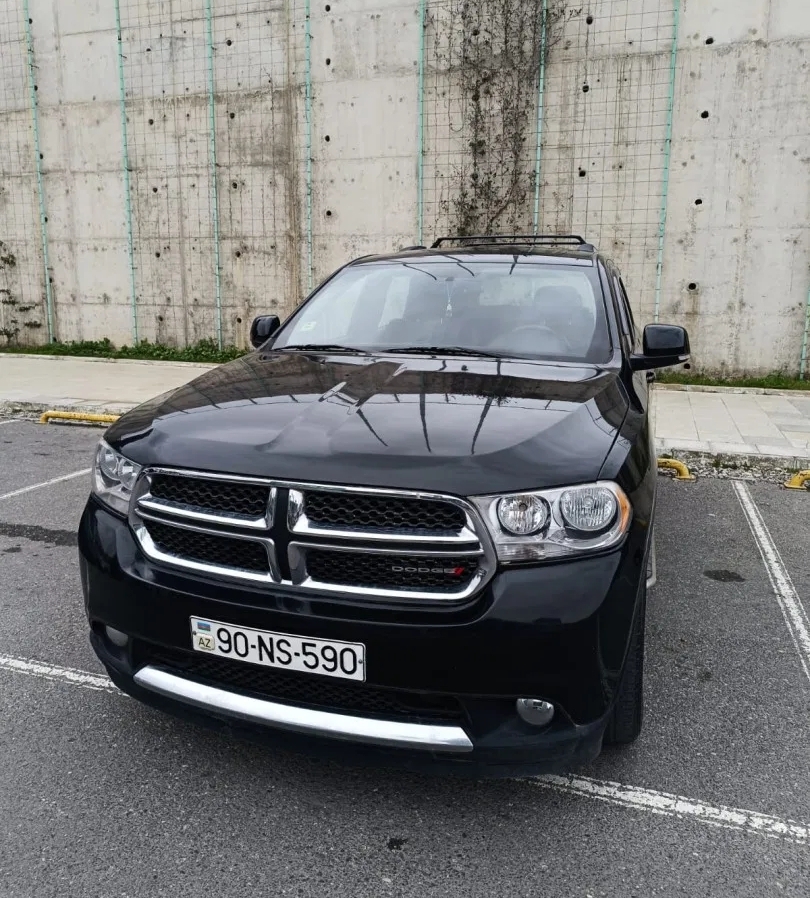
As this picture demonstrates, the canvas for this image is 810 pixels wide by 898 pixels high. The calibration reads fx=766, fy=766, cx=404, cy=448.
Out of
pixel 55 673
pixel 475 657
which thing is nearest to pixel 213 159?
pixel 55 673

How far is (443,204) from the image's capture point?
1093 centimetres

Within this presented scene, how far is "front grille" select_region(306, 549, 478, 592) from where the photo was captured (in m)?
2.03

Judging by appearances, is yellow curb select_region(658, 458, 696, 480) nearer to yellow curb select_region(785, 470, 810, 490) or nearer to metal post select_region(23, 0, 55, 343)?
yellow curb select_region(785, 470, 810, 490)

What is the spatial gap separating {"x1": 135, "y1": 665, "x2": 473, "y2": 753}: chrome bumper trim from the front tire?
23.4 inches

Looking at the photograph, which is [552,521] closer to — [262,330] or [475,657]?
[475,657]

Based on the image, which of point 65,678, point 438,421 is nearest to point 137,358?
point 65,678

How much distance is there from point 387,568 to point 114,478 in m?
1.02

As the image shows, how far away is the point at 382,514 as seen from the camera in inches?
81.2

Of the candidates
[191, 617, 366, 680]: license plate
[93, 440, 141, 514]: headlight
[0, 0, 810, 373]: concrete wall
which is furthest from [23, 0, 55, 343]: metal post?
[191, 617, 366, 680]: license plate

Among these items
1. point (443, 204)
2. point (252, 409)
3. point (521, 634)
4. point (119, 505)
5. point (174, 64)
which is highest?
point (174, 64)

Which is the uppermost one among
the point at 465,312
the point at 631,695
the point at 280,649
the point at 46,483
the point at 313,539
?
the point at 465,312

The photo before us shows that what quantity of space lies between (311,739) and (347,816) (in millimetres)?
335

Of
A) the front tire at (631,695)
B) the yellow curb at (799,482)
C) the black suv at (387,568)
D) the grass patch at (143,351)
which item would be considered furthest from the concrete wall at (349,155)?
the front tire at (631,695)

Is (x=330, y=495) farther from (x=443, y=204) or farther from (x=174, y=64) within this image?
(x=174, y=64)
